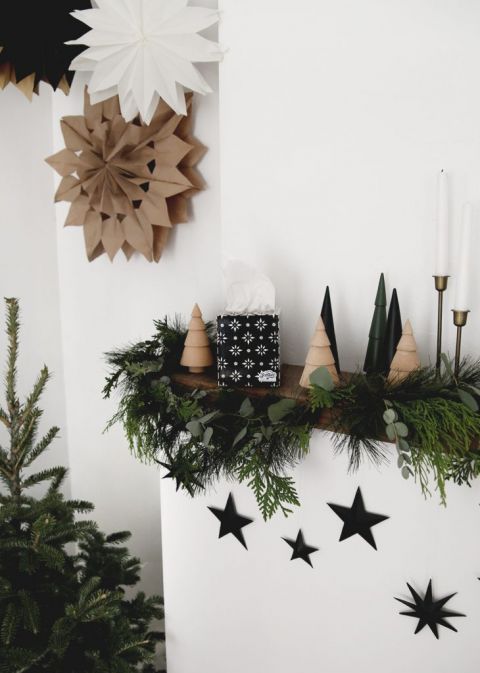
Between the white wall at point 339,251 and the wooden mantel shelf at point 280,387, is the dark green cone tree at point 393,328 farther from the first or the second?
the wooden mantel shelf at point 280,387

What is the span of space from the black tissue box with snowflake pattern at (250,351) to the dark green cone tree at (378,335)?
0.55 ft

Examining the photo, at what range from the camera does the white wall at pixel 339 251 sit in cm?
89

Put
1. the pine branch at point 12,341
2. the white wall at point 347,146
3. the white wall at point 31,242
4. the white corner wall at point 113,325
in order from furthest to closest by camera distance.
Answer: the white wall at point 31,242
the white corner wall at point 113,325
the pine branch at point 12,341
the white wall at point 347,146

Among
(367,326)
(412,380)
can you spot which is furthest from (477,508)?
(367,326)

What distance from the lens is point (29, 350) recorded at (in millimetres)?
1608

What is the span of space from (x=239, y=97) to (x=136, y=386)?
0.62 m

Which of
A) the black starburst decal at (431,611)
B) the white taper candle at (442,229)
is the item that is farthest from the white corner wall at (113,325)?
the black starburst decal at (431,611)

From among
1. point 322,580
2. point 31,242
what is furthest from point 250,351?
point 31,242

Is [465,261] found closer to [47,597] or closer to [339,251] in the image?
[339,251]

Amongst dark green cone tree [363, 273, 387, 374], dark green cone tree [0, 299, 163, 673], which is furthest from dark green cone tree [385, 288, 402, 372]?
dark green cone tree [0, 299, 163, 673]

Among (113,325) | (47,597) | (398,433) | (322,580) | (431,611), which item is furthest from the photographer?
(113,325)

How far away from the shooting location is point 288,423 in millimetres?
882

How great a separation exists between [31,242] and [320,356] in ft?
3.42

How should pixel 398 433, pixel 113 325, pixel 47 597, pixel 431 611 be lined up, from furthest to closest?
1. pixel 113 325
2. pixel 47 597
3. pixel 431 611
4. pixel 398 433
